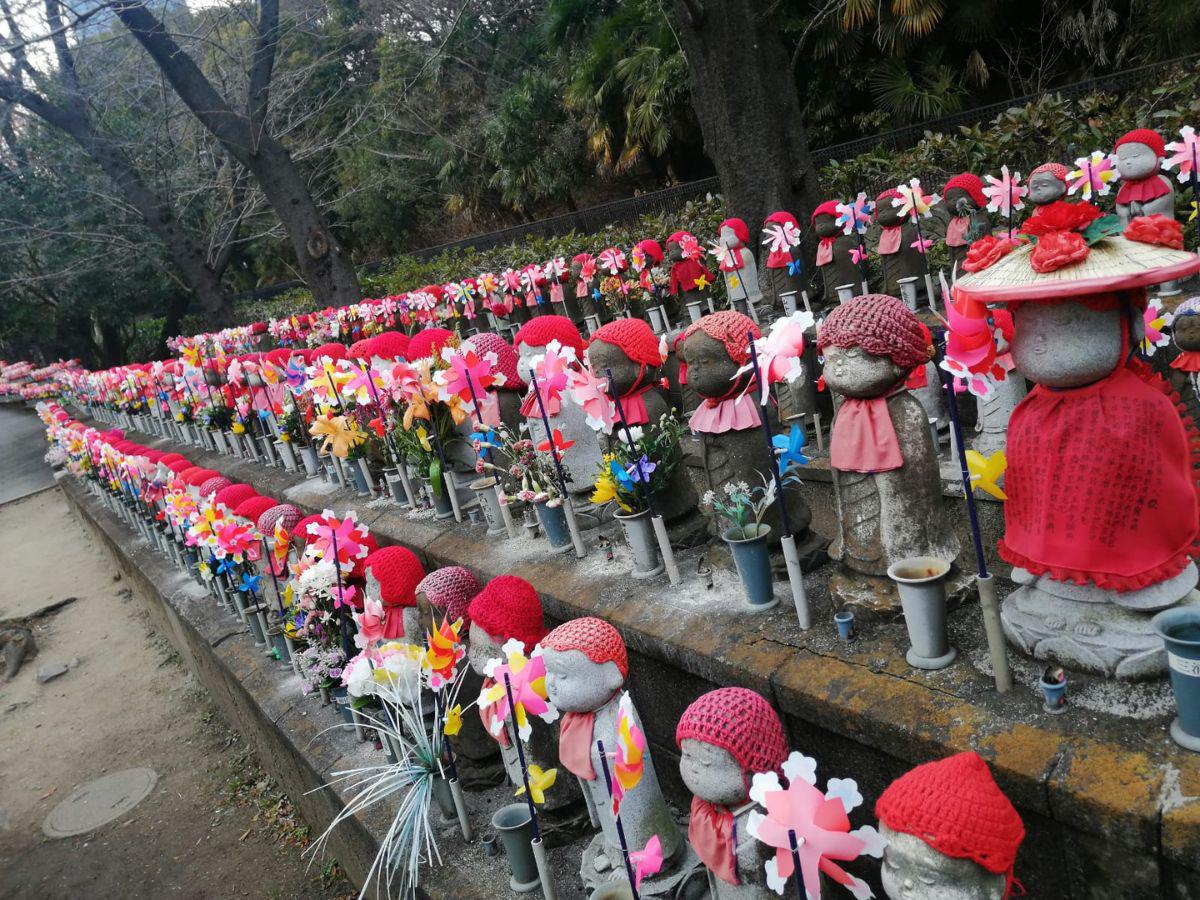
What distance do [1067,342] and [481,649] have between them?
197cm

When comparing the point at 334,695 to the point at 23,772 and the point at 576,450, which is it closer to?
the point at 576,450

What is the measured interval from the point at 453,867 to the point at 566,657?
1118 millimetres

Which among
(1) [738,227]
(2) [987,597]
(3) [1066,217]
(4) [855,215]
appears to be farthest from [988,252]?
(1) [738,227]

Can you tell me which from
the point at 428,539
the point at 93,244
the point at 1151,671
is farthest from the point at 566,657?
the point at 93,244

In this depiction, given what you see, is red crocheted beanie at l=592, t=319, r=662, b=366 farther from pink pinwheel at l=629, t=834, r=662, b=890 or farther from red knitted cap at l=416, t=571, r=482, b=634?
pink pinwheel at l=629, t=834, r=662, b=890

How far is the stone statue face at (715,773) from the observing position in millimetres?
1933

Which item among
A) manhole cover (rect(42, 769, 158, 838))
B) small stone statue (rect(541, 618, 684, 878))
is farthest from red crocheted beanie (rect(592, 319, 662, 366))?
manhole cover (rect(42, 769, 158, 838))

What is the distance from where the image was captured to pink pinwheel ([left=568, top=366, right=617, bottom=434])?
324 cm

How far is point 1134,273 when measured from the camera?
1.74m

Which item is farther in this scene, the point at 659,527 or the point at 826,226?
the point at 826,226

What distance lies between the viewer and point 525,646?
281cm

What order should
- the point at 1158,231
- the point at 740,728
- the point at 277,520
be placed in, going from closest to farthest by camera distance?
the point at 1158,231 → the point at 740,728 → the point at 277,520

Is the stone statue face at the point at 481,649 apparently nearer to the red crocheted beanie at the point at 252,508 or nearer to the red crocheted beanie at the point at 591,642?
the red crocheted beanie at the point at 591,642

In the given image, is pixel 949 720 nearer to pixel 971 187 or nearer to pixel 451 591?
pixel 451 591
